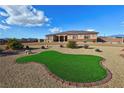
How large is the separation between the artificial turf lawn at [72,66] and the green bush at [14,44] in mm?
1190

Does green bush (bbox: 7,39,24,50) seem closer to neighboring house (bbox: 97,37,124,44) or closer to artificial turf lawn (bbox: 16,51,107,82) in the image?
artificial turf lawn (bbox: 16,51,107,82)

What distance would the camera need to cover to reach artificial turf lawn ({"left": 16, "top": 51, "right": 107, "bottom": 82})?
689 cm

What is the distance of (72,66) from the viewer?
329 inches

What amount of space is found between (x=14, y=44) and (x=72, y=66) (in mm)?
4125

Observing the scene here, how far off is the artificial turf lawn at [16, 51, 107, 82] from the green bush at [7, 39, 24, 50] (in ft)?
3.90

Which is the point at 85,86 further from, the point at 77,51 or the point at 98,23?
the point at 77,51

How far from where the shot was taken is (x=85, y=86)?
632cm

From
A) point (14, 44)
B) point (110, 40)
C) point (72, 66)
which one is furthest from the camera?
point (110, 40)

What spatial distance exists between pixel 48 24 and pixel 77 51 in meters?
3.14

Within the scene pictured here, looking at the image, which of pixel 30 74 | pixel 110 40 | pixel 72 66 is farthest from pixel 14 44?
pixel 110 40

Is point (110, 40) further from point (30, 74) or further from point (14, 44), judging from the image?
point (30, 74)

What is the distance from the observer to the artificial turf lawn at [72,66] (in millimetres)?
6887

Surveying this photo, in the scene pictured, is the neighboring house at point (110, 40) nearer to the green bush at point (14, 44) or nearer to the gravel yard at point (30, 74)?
the gravel yard at point (30, 74)

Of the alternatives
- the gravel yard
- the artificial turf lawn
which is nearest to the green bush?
the gravel yard
